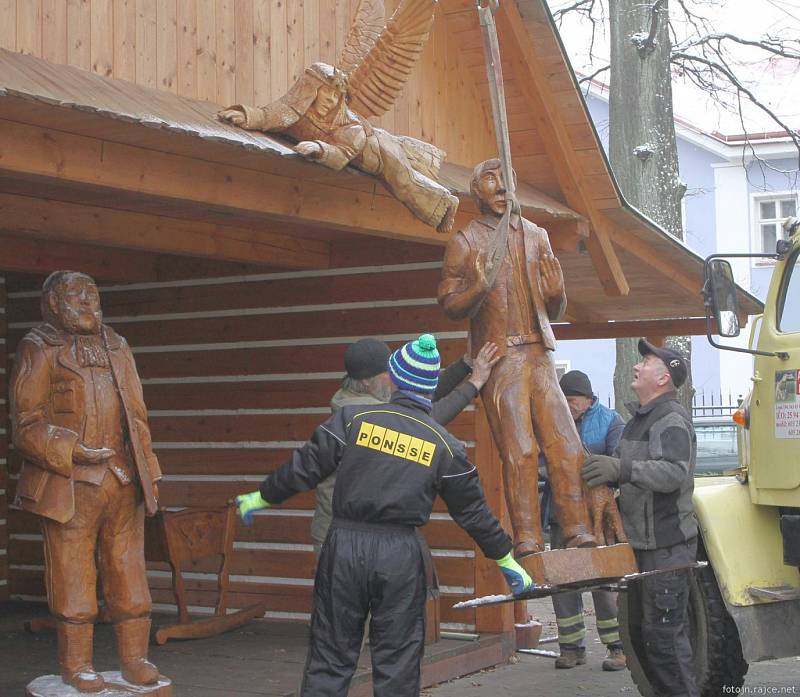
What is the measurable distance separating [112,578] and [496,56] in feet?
9.90

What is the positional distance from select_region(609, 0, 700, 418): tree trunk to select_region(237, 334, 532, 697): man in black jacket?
982 cm

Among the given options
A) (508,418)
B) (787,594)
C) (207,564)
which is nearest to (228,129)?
(508,418)

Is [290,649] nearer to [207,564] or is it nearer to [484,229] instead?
[207,564]

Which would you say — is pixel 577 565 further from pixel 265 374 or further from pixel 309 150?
pixel 265 374

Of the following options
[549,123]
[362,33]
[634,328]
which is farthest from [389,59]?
[634,328]

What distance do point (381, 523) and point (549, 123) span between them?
4.24 m

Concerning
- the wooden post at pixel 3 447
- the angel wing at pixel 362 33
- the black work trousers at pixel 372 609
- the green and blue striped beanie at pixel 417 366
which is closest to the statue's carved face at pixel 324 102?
the angel wing at pixel 362 33

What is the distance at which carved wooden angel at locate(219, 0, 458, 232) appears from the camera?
639 cm

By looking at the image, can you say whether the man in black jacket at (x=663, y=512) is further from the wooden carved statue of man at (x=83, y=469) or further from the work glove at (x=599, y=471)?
the wooden carved statue of man at (x=83, y=469)

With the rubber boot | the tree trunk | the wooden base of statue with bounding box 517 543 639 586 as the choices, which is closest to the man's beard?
the wooden base of statue with bounding box 517 543 639 586

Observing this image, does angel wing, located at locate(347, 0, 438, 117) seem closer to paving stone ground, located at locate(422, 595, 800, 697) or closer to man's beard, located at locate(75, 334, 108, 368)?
man's beard, located at locate(75, 334, 108, 368)

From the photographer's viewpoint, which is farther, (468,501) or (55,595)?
(55,595)

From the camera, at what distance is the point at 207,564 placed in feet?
30.4

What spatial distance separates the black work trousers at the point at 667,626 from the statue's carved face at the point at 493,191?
181 cm
